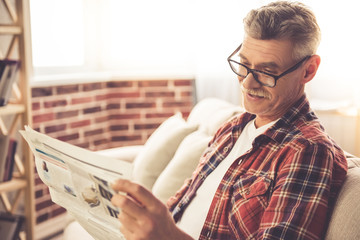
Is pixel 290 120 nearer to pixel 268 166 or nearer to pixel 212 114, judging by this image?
pixel 268 166

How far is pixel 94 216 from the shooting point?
1.01 metres

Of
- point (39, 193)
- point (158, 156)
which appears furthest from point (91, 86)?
point (158, 156)

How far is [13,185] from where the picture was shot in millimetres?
2381

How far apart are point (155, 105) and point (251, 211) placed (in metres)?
2.33

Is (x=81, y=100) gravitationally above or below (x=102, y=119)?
above

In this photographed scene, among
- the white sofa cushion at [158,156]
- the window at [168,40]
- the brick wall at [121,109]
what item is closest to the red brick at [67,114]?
the brick wall at [121,109]

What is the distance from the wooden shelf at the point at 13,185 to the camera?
2.34 metres

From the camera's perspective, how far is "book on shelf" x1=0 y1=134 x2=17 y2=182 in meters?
2.32

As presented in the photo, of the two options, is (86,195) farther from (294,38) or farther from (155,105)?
(155,105)

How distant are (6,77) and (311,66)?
1667 mm

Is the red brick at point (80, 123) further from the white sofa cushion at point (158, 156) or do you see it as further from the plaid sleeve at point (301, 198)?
the plaid sleeve at point (301, 198)

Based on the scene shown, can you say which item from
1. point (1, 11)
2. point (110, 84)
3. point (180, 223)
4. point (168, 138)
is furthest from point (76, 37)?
point (180, 223)

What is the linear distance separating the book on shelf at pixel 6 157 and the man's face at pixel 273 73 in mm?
1548

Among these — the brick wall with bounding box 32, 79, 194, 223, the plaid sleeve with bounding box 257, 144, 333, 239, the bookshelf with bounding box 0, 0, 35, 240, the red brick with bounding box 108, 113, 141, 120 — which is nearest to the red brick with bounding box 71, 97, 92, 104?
the brick wall with bounding box 32, 79, 194, 223
